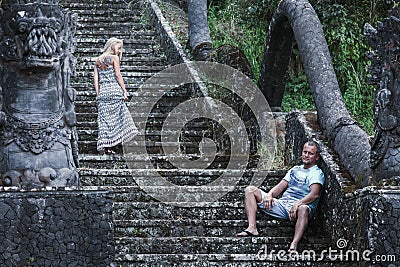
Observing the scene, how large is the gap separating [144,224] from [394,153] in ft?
7.68

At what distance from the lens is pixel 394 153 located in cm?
865

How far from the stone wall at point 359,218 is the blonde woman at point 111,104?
248 centimetres

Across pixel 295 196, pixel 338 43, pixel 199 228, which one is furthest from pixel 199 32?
pixel 199 228

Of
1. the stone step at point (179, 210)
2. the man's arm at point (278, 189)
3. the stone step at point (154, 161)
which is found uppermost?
the stone step at point (154, 161)

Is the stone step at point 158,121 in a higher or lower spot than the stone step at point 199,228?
higher

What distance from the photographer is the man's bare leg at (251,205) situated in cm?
957

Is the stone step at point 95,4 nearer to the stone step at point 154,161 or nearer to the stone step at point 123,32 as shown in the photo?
the stone step at point 123,32

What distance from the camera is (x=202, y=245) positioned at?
926 cm

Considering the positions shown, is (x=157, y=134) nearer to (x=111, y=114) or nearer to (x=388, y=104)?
(x=111, y=114)

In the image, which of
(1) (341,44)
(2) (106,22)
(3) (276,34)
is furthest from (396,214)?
(2) (106,22)

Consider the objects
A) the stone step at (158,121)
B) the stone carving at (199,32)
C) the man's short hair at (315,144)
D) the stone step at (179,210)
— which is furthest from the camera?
the stone carving at (199,32)

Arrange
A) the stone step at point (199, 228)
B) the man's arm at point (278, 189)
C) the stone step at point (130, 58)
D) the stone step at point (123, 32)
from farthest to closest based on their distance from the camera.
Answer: the stone step at point (123, 32)
the stone step at point (130, 58)
the man's arm at point (278, 189)
the stone step at point (199, 228)

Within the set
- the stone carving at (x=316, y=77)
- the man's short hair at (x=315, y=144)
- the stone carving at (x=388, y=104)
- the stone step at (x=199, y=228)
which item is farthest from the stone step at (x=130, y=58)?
the stone carving at (x=388, y=104)

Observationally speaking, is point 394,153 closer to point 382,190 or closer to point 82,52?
point 382,190
